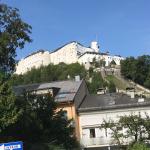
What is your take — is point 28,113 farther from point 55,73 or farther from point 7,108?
point 55,73

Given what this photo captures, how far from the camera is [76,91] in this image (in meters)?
65.6

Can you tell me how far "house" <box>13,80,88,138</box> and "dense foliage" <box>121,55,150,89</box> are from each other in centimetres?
8714

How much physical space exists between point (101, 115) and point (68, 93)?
507 cm

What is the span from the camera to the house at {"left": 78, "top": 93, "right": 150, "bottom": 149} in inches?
2491

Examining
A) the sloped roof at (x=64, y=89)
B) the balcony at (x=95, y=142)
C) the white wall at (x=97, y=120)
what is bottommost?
the balcony at (x=95, y=142)

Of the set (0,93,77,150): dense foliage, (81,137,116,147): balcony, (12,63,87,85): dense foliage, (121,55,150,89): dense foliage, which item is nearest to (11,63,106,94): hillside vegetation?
(12,63,87,85): dense foliage

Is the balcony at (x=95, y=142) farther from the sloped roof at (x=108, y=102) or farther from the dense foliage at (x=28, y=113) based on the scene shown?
the dense foliage at (x=28, y=113)

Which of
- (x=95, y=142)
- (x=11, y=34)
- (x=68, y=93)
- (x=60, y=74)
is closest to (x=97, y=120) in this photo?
(x=95, y=142)

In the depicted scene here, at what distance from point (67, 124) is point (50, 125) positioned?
2129 millimetres

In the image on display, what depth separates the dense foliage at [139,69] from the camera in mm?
156250

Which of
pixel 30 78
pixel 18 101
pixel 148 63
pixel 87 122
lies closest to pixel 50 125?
pixel 18 101

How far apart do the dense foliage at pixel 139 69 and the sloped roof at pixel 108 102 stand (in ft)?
287

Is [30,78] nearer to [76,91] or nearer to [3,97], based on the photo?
[76,91]

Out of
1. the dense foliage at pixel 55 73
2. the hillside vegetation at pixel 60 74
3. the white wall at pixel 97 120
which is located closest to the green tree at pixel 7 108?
the white wall at pixel 97 120
